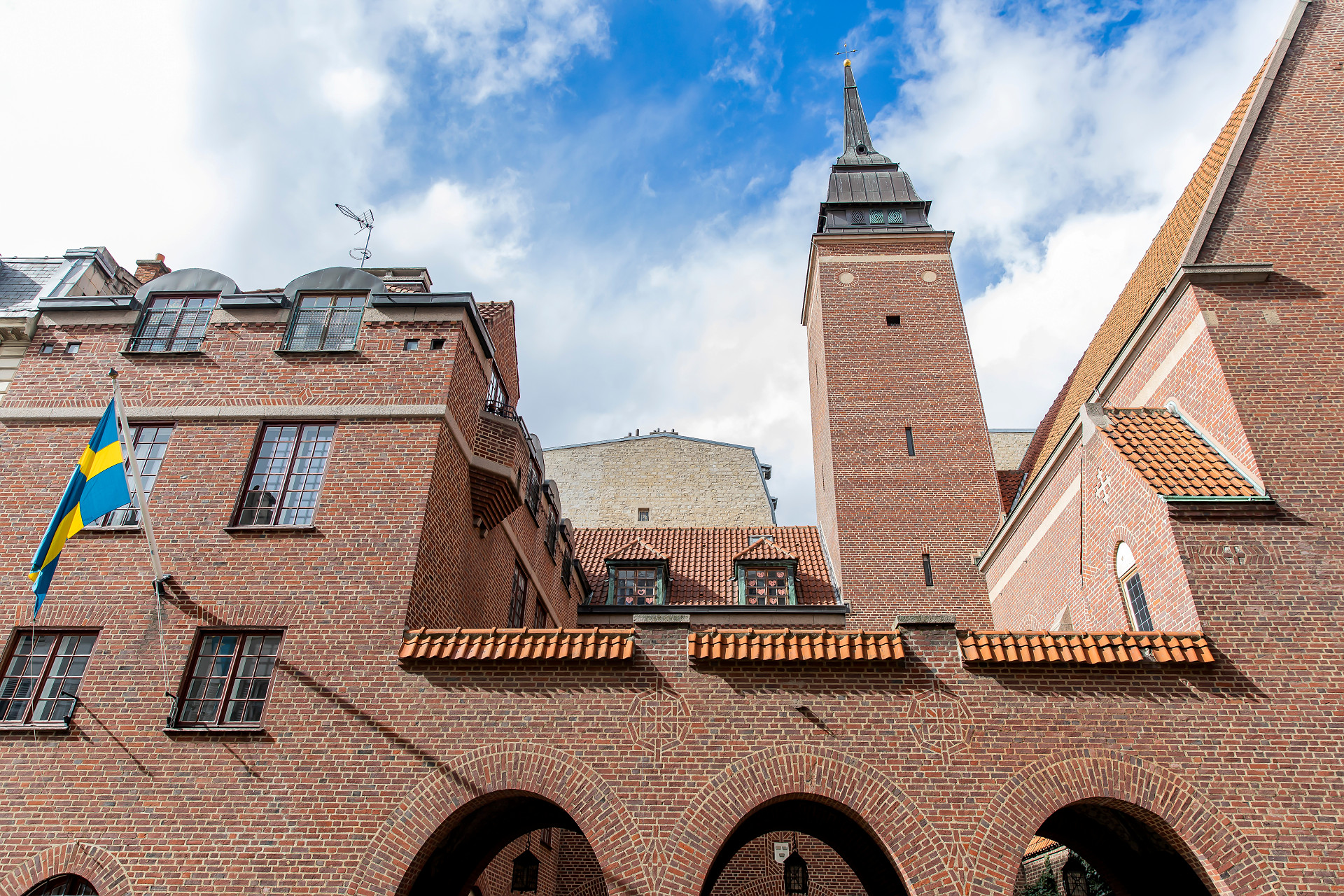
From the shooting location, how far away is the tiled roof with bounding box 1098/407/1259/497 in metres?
12.4

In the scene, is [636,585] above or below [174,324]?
above

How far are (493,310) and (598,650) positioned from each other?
919 cm

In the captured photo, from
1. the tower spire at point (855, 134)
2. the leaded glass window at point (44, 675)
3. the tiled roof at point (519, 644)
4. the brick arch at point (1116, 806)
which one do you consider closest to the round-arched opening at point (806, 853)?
the brick arch at point (1116, 806)

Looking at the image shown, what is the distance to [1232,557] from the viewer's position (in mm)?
11742

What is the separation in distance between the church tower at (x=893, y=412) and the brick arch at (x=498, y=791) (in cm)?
1336

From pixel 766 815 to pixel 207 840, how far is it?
25.6 feet

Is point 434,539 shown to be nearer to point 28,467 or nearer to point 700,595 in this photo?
point 28,467

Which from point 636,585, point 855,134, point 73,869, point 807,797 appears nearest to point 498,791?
point 807,797

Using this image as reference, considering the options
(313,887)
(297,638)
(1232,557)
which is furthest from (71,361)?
(1232,557)

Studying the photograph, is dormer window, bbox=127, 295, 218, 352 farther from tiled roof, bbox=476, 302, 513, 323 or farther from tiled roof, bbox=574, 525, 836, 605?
tiled roof, bbox=574, 525, 836, 605

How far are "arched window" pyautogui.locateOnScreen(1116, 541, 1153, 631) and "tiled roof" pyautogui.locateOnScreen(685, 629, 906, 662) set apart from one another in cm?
487

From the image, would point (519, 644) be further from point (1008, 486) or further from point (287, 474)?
point (1008, 486)

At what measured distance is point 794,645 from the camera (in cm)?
1152

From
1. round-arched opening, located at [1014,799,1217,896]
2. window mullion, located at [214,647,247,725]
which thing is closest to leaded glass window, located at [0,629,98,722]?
window mullion, located at [214,647,247,725]
